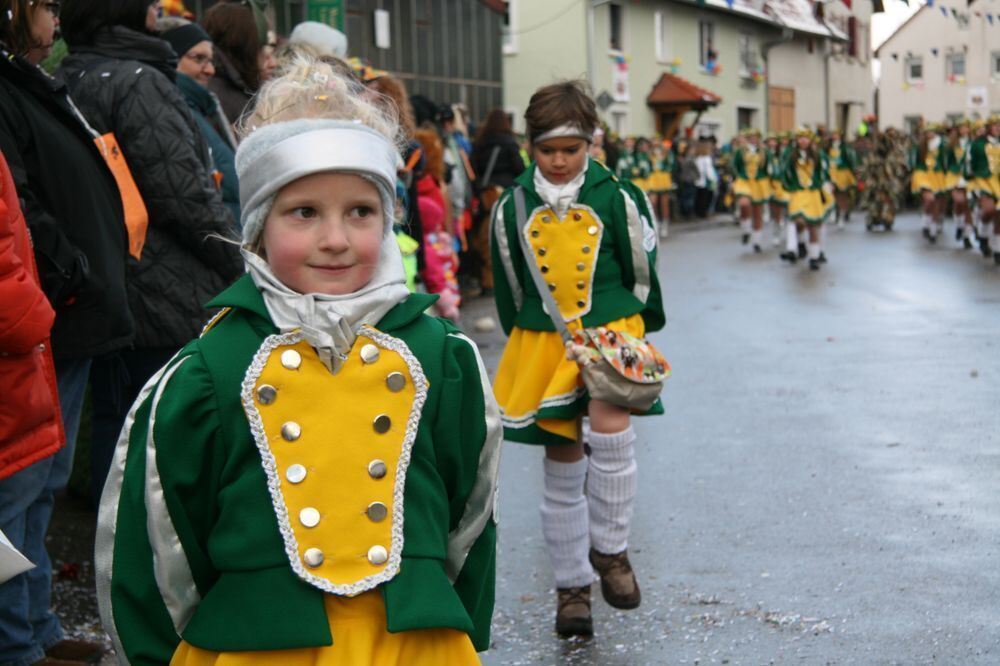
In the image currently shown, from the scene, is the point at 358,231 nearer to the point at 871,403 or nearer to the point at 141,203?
the point at 141,203

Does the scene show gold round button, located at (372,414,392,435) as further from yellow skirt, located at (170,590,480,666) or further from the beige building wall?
the beige building wall

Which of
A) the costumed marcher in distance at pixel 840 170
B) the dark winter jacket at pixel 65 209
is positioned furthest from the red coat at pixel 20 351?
the costumed marcher in distance at pixel 840 170

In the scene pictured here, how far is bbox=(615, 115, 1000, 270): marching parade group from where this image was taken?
66.6ft

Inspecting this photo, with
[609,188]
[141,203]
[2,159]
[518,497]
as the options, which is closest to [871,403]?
[518,497]

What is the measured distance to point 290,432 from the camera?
2541 mm

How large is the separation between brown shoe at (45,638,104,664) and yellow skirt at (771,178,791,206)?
18234 mm

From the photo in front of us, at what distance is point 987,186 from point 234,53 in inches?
604

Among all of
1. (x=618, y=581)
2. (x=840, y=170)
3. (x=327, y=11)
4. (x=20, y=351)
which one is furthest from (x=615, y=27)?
(x=20, y=351)

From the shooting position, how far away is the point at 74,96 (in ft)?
16.7

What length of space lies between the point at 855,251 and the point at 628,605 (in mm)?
18569

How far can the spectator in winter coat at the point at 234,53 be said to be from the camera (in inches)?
257

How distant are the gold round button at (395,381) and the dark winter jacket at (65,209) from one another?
1.85m

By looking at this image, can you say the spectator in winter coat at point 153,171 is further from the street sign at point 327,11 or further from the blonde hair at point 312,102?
the street sign at point 327,11

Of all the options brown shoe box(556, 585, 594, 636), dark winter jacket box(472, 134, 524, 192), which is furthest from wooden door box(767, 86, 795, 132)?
brown shoe box(556, 585, 594, 636)
